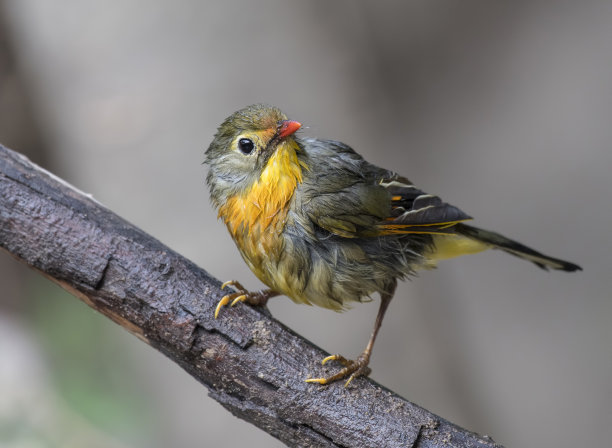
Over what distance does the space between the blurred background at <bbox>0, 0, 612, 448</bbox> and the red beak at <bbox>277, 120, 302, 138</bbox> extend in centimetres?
312

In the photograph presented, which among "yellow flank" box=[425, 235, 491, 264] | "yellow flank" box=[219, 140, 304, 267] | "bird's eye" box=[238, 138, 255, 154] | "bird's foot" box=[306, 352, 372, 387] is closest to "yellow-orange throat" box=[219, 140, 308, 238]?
"yellow flank" box=[219, 140, 304, 267]

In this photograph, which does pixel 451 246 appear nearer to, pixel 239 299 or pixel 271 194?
pixel 271 194

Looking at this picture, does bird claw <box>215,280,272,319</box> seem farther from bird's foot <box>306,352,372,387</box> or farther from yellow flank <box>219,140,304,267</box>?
bird's foot <box>306,352,372,387</box>

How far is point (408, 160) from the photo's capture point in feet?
21.7

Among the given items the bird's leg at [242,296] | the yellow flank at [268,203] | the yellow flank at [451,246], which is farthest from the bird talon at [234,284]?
the yellow flank at [451,246]

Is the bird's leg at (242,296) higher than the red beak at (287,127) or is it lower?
lower

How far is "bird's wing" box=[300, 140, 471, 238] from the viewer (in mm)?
3223

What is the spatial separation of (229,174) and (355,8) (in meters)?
3.60

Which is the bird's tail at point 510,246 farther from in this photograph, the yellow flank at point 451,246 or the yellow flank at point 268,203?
the yellow flank at point 268,203

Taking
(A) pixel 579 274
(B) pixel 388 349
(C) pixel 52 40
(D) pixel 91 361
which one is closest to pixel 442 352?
(B) pixel 388 349

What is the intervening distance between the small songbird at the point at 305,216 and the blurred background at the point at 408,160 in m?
2.94

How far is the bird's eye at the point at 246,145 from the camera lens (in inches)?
128

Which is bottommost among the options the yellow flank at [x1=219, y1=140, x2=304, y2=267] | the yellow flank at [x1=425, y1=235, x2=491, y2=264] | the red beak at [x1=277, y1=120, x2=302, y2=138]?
the yellow flank at [x1=219, y1=140, x2=304, y2=267]

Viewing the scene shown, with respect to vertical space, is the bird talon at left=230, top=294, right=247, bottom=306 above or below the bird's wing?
below
